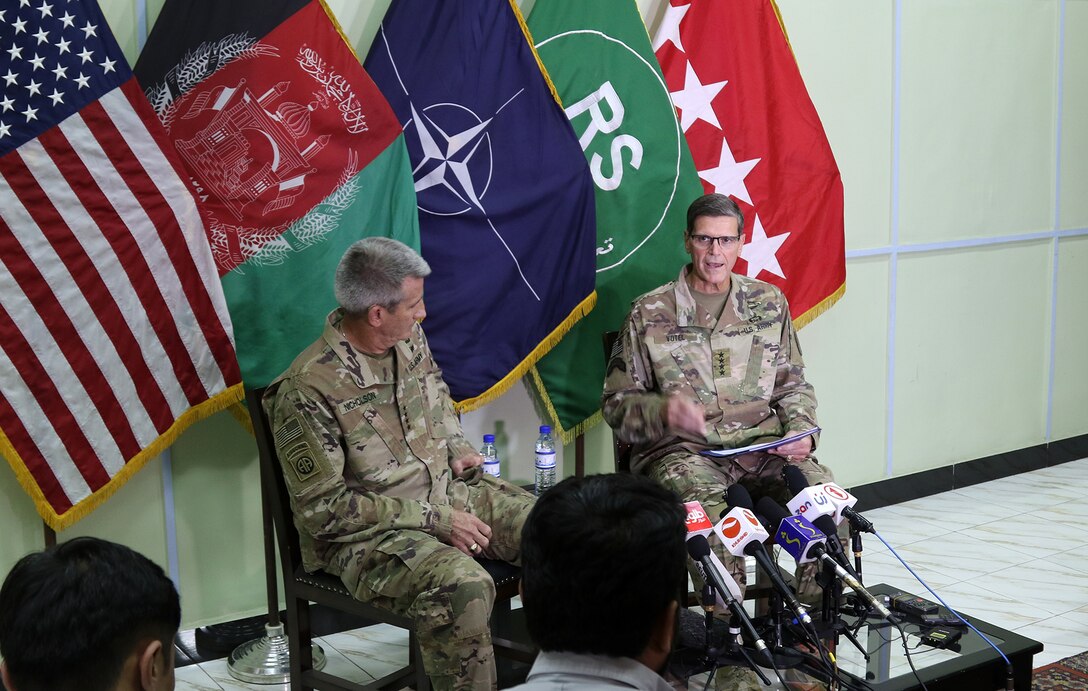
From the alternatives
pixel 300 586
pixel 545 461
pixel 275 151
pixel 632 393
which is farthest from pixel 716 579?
pixel 275 151

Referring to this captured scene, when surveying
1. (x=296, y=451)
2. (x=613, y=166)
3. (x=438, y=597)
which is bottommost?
(x=438, y=597)

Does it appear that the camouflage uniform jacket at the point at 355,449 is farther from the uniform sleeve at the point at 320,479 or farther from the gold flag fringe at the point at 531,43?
the gold flag fringe at the point at 531,43

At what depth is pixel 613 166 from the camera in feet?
13.2

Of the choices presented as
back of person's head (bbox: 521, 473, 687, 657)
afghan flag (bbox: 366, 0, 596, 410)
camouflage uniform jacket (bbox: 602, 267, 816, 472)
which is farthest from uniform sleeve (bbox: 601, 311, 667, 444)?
back of person's head (bbox: 521, 473, 687, 657)

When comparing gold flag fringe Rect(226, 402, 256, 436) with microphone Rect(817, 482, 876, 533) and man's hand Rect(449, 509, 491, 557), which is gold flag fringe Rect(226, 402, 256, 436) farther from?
microphone Rect(817, 482, 876, 533)

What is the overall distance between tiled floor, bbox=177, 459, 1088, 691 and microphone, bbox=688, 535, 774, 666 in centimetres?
151

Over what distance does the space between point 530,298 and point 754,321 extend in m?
0.73

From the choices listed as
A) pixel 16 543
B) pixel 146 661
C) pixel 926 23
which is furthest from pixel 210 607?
pixel 926 23

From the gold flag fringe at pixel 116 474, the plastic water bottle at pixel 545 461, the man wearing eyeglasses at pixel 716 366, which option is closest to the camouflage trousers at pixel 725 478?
the man wearing eyeglasses at pixel 716 366

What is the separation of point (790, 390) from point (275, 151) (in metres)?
1.76

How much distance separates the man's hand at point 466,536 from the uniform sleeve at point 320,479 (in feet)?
0.35

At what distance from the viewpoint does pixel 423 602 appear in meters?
2.74

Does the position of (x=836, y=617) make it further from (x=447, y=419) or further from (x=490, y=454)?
(x=490, y=454)

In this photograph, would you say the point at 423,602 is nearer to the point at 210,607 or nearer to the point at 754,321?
the point at 210,607
